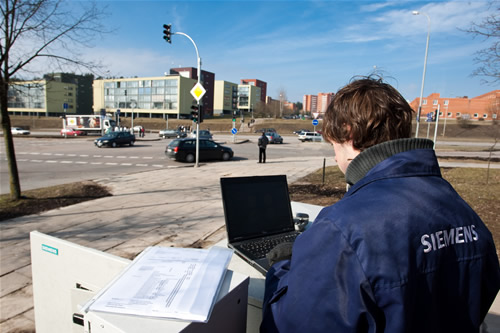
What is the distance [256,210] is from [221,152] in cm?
1634

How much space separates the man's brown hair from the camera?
3.75 feet

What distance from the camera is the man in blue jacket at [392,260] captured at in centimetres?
83

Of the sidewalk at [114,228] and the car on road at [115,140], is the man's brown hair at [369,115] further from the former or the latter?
the car on road at [115,140]

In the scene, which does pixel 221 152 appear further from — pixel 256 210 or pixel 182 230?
pixel 256 210

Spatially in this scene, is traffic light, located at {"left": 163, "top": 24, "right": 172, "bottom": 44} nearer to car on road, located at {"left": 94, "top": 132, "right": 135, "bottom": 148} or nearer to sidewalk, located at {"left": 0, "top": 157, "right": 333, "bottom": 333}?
sidewalk, located at {"left": 0, "top": 157, "right": 333, "bottom": 333}

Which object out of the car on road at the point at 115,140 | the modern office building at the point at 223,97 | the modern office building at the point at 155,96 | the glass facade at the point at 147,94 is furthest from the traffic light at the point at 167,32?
the modern office building at the point at 223,97

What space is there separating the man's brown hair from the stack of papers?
2.60ft

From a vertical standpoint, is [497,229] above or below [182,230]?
above

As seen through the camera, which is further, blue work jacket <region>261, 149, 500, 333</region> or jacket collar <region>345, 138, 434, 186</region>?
jacket collar <region>345, 138, 434, 186</region>

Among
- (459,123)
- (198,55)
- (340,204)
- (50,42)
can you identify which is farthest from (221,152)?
(459,123)

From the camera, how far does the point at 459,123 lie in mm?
60969

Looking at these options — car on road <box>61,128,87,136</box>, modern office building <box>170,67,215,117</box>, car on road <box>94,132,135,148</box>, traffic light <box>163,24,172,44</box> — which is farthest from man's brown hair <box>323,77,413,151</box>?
modern office building <box>170,67,215,117</box>

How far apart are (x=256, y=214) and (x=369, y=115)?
1322 millimetres

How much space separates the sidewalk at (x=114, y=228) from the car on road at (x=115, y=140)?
1794 cm
